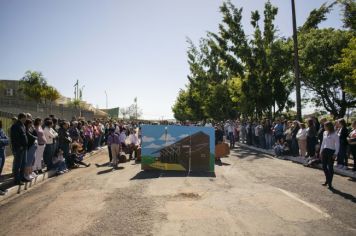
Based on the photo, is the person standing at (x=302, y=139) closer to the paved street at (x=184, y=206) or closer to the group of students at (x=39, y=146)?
the paved street at (x=184, y=206)

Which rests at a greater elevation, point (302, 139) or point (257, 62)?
point (257, 62)

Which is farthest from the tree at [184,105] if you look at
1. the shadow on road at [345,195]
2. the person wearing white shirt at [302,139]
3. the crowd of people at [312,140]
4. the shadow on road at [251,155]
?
the shadow on road at [345,195]

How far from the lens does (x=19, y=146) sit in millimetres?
9977

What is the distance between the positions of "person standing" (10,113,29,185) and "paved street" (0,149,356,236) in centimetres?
69

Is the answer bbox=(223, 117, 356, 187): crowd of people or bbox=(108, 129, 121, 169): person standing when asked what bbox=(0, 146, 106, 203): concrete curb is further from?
bbox=(223, 117, 356, 187): crowd of people

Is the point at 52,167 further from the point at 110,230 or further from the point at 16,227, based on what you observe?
the point at 110,230

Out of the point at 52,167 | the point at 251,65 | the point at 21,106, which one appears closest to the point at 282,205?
the point at 52,167

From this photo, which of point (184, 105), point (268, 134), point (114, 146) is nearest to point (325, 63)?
point (268, 134)

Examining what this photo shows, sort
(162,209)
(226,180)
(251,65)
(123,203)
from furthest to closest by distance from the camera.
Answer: (251,65) < (226,180) < (123,203) < (162,209)

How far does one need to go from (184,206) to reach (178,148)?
5876 millimetres

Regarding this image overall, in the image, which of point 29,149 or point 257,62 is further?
point 257,62

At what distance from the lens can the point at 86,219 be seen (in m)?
6.78

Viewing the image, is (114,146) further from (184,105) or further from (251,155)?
(184,105)

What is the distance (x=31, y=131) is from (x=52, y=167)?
2394 millimetres
